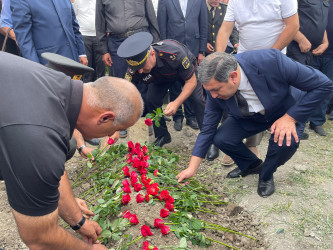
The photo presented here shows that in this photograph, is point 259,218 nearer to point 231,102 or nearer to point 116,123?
point 231,102

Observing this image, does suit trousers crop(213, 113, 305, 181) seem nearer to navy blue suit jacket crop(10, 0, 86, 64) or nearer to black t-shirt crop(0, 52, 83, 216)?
black t-shirt crop(0, 52, 83, 216)

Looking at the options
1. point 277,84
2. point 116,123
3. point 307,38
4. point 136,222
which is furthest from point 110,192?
point 307,38

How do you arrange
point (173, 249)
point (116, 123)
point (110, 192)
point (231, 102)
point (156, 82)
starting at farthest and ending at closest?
1. point (156, 82)
2. point (231, 102)
3. point (110, 192)
4. point (173, 249)
5. point (116, 123)

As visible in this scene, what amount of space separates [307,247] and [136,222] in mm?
1279

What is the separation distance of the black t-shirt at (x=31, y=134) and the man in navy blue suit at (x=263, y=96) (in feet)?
4.63

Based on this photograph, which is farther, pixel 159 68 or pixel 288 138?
pixel 159 68

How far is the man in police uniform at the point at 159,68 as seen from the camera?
327cm

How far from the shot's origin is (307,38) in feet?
13.3

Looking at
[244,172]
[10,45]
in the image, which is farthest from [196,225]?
[10,45]

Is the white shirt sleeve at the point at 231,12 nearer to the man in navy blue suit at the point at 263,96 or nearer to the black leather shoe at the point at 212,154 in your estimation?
the man in navy blue suit at the point at 263,96

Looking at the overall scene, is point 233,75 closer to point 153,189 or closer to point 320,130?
point 153,189

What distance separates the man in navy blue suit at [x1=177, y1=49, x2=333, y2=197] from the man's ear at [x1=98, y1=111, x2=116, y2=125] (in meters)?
1.13

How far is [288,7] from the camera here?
127 inches

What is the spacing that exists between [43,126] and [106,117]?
0.37 metres
